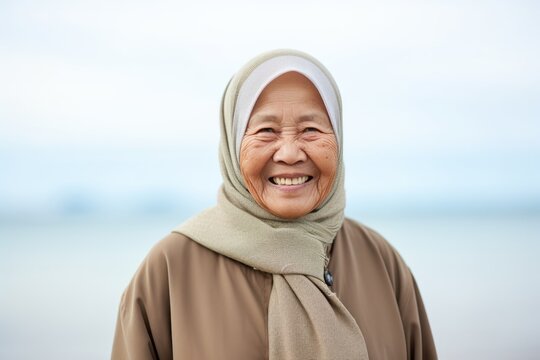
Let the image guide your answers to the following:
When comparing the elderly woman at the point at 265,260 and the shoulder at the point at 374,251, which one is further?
the shoulder at the point at 374,251

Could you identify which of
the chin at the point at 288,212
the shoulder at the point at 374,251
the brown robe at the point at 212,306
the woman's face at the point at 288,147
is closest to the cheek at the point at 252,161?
the woman's face at the point at 288,147

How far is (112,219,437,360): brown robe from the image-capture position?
6.70 ft

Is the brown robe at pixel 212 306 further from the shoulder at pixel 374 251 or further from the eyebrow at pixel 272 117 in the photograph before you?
the eyebrow at pixel 272 117

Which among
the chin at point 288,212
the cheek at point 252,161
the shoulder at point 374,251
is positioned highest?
the cheek at point 252,161

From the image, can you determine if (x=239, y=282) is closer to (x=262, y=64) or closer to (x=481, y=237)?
(x=262, y=64)

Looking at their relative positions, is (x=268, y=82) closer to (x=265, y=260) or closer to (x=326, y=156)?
(x=326, y=156)

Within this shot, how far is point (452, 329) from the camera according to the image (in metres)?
5.34

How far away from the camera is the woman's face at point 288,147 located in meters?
2.09

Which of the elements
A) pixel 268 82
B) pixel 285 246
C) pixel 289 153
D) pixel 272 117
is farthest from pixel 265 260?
pixel 268 82

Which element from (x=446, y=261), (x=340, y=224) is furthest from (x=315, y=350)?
(x=446, y=261)

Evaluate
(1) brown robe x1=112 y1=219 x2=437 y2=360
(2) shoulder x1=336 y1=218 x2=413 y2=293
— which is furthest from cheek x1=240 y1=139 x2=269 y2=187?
(2) shoulder x1=336 y1=218 x2=413 y2=293

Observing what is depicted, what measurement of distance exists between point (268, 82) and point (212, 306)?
717 mm

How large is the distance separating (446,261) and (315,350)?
23.1 feet

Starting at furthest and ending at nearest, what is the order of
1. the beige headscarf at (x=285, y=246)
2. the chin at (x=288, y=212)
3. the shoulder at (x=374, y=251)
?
1. the shoulder at (x=374, y=251)
2. the chin at (x=288, y=212)
3. the beige headscarf at (x=285, y=246)
